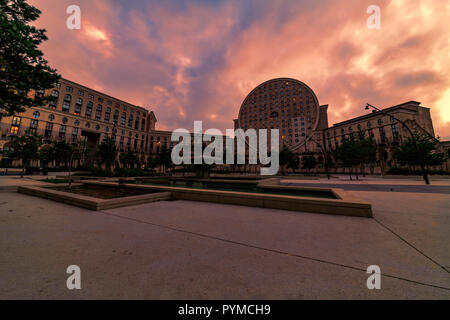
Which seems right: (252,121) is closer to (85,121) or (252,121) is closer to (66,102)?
(85,121)

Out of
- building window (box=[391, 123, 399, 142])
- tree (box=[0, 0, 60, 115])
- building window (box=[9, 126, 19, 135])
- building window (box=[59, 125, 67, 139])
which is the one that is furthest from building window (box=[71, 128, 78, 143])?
building window (box=[391, 123, 399, 142])

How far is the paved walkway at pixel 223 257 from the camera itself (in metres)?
1.91

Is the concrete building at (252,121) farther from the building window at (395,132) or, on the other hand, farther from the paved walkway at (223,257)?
the paved walkway at (223,257)

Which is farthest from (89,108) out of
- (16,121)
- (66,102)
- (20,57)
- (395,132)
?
(395,132)

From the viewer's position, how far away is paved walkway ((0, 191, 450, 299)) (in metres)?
1.91

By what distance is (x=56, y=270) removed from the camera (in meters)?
2.32

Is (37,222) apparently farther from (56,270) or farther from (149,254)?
(149,254)

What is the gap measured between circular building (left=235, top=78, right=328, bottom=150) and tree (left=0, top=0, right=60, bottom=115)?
67961 millimetres

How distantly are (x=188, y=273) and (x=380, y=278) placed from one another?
2.71 m

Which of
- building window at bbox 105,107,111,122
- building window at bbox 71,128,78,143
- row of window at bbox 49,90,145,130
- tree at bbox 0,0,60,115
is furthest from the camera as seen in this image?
building window at bbox 105,107,111,122

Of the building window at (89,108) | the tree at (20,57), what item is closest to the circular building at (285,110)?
the building window at (89,108)

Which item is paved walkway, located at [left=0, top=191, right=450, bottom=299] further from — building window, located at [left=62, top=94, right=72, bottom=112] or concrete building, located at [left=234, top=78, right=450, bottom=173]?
building window, located at [left=62, top=94, right=72, bottom=112]

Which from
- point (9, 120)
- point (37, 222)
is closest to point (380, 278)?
point (37, 222)

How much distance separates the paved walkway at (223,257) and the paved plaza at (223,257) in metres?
0.01
